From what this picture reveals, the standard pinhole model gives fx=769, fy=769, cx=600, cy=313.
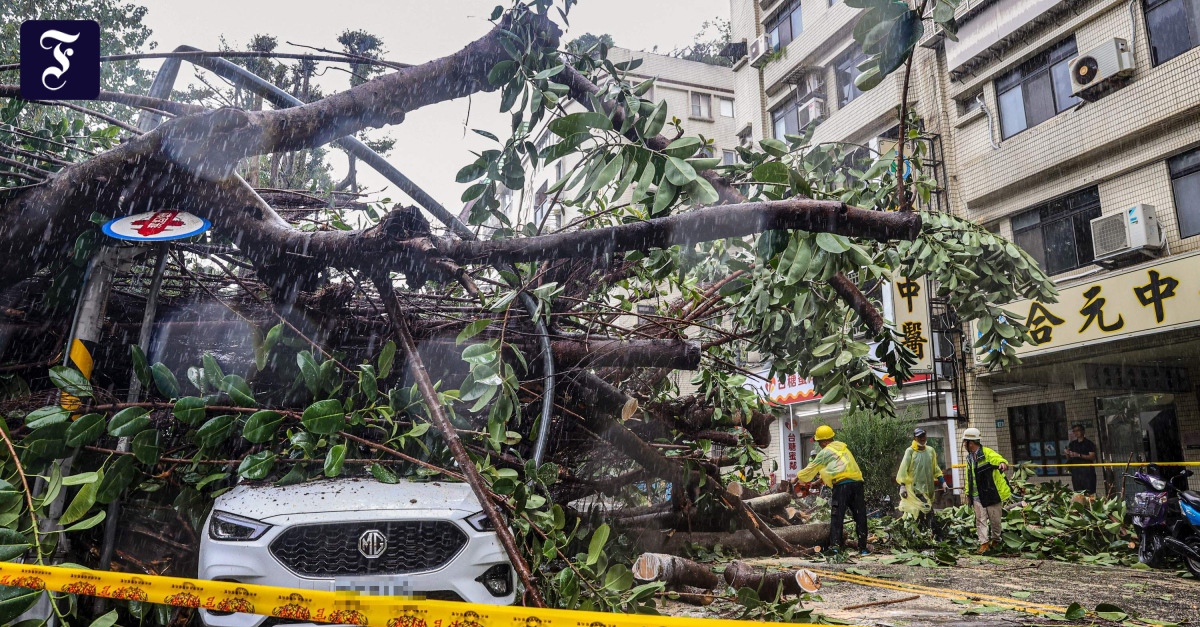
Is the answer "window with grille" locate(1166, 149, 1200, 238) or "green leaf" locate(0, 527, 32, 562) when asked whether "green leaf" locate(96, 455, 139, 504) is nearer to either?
"green leaf" locate(0, 527, 32, 562)

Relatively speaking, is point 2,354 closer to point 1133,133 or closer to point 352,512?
point 352,512

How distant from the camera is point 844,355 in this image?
14.5 feet

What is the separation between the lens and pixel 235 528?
3.79m

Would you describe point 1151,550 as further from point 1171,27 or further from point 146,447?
point 1171,27

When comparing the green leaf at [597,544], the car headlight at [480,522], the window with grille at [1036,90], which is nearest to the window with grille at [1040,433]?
the window with grille at [1036,90]

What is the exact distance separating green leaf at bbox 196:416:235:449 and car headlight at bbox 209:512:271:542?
1.37 ft

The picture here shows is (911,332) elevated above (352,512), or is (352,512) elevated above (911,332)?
(911,332)

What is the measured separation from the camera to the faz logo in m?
4.95

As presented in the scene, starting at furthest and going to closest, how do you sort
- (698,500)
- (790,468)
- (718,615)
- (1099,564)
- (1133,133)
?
(790,468), (1133,133), (1099,564), (698,500), (718,615)

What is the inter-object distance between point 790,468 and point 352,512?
20605mm

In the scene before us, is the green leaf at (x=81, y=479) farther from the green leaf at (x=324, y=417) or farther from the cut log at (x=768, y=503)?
the cut log at (x=768, y=503)

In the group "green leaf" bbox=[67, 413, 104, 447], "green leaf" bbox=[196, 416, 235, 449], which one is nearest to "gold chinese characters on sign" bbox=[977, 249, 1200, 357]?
"green leaf" bbox=[196, 416, 235, 449]

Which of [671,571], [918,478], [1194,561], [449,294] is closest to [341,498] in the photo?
[671,571]

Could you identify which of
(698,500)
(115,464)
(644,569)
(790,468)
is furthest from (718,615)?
(790,468)
